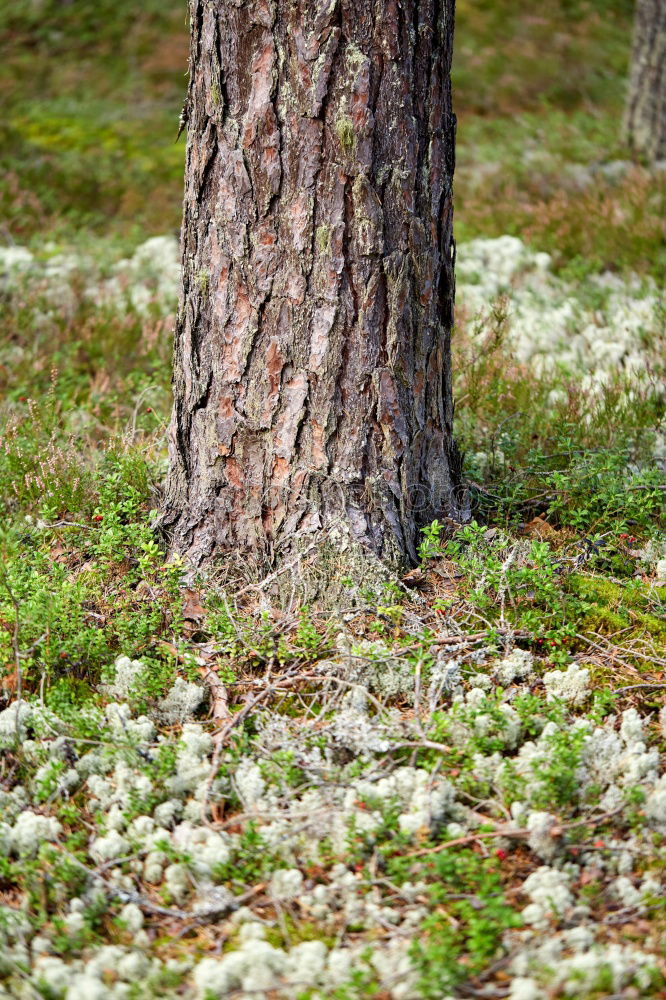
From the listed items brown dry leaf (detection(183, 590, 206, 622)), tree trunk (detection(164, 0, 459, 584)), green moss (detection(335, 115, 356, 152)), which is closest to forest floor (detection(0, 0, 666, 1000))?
brown dry leaf (detection(183, 590, 206, 622))

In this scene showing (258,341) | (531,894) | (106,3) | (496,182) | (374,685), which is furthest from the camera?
(106,3)

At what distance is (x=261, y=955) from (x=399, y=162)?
2.58m

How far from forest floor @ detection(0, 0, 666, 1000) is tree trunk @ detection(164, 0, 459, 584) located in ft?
1.02

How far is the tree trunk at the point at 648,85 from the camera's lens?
8.53m

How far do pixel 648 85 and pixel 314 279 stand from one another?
24.5 feet

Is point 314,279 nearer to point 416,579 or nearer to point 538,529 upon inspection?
point 416,579

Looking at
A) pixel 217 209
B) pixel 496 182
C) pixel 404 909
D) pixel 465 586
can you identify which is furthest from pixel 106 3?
pixel 404 909

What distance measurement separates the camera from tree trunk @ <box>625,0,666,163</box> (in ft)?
28.0

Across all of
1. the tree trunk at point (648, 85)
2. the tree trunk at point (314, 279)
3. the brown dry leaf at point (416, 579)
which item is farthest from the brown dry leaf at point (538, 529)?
the tree trunk at point (648, 85)

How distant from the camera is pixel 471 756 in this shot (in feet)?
8.91

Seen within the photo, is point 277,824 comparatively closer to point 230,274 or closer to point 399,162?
point 230,274

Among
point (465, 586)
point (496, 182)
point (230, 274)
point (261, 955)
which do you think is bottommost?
point (261, 955)

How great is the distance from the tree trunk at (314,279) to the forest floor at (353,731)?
31cm

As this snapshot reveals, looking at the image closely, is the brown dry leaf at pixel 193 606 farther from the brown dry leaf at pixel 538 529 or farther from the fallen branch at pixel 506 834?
the brown dry leaf at pixel 538 529
